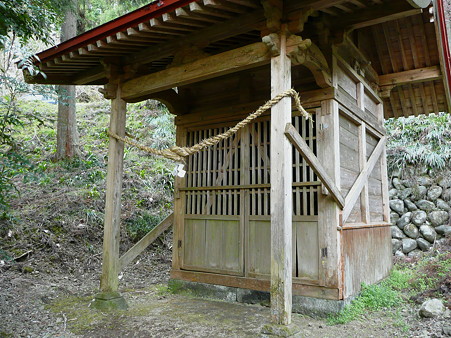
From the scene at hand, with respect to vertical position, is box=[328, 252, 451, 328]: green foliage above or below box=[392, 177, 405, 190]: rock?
below

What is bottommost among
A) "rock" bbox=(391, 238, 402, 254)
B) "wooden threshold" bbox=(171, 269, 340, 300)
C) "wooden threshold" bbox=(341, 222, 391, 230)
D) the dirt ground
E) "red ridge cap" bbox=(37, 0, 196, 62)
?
the dirt ground

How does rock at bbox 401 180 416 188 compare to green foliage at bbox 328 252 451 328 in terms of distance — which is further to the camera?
rock at bbox 401 180 416 188

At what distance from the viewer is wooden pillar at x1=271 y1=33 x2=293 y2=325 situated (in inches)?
134

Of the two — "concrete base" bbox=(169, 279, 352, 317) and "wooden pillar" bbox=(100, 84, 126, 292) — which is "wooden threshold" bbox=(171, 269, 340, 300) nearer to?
"concrete base" bbox=(169, 279, 352, 317)

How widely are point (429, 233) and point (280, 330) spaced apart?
6153 millimetres

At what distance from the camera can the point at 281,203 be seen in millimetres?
3486

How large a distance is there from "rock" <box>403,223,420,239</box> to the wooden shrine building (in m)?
2.36

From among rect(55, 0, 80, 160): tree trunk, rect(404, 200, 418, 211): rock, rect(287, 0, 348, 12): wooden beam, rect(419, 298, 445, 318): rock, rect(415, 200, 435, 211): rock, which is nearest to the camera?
rect(287, 0, 348, 12): wooden beam

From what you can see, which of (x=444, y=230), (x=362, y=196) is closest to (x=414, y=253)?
(x=444, y=230)

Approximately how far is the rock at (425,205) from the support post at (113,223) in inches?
269

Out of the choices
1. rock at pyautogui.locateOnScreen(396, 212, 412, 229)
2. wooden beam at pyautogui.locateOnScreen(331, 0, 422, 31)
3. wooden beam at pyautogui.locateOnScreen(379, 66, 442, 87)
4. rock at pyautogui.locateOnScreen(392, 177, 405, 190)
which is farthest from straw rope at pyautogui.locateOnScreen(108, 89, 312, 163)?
rock at pyautogui.locateOnScreen(392, 177, 405, 190)

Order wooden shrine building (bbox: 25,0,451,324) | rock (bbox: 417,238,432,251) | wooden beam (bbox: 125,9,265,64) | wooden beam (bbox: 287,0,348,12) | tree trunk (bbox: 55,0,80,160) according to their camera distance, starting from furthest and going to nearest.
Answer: tree trunk (bbox: 55,0,80,160), rock (bbox: 417,238,432,251), wooden beam (bbox: 125,9,265,64), wooden shrine building (bbox: 25,0,451,324), wooden beam (bbox: 287,0,348,12)

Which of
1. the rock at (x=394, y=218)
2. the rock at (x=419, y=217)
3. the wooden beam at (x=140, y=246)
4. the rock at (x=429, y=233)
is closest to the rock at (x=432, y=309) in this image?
the wooden beam at (x=140, y=246)

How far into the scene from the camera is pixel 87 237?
711 centimetres
